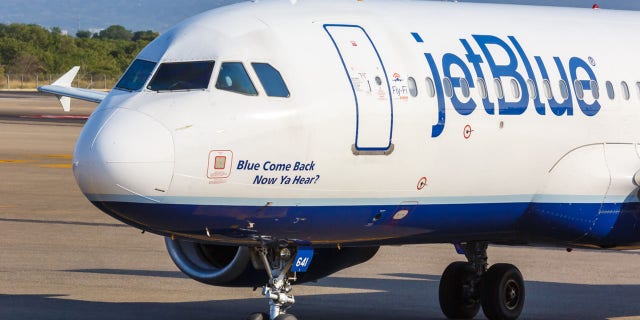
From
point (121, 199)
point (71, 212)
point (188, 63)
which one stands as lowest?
point (71, 212)

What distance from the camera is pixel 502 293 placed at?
63.4 feet

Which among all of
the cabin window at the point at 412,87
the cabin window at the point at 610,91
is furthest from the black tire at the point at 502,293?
the cabin window at the point at 412,87

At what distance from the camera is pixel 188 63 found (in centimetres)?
1557

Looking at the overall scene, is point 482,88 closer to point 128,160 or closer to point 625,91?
point 625,91

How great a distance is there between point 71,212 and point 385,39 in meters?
17.8

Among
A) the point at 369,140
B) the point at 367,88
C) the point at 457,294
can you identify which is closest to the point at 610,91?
Result: the point at 457,294

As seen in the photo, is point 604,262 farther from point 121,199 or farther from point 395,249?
point 121,199

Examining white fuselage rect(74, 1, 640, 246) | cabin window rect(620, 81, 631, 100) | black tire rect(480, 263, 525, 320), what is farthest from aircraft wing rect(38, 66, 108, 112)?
cabin window rect(620, 81, 631, 100)

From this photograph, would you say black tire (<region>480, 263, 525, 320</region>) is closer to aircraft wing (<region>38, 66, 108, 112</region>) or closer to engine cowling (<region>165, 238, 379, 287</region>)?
engine cowling (<region>165, 238, 379, 287</region>)

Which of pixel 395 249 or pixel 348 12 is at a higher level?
pixel 348 12

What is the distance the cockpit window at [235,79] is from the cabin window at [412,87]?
2.03 metres

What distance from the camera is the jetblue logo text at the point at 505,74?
17.1m

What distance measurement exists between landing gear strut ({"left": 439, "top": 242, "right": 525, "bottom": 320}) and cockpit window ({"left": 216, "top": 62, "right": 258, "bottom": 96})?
516 centimetres

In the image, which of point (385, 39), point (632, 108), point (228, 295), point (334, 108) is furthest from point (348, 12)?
point (228, 295)
